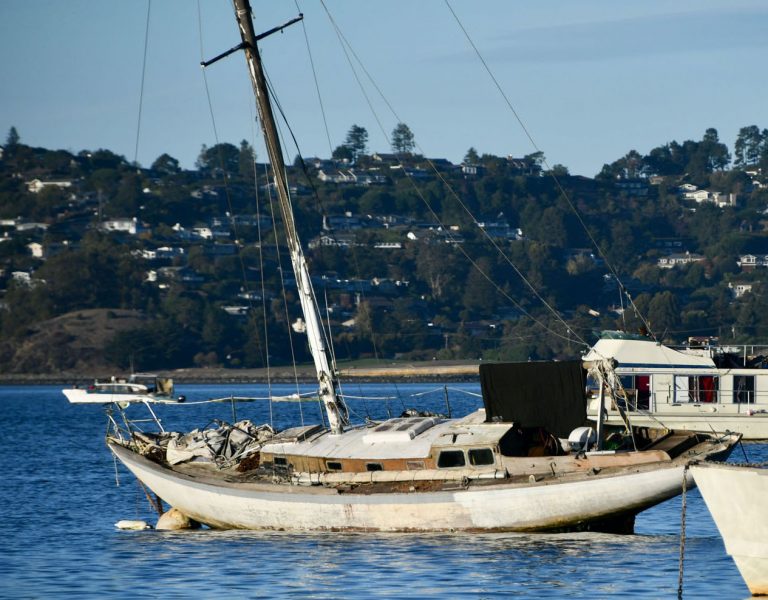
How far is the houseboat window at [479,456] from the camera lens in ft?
120

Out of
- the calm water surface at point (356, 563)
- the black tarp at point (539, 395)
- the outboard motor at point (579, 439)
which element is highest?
the black tarp at point (539, 395)

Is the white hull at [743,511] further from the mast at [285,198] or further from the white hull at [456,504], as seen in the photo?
the mast at [285,198]

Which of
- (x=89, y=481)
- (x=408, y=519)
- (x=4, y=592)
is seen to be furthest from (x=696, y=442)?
(x=89, y=481)

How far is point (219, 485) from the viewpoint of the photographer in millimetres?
39219

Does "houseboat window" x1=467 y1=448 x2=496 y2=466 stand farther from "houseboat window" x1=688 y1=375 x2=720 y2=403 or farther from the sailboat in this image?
"houseboat window" x1=688 y1=375 x2=720 y2=403

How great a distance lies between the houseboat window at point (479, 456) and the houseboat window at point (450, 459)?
20 cm

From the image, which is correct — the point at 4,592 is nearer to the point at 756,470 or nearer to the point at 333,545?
the point at 333,545

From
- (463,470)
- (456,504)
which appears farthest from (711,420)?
(456,504)

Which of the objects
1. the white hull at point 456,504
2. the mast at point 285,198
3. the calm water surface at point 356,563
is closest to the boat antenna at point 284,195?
→ the mast at point 285,198

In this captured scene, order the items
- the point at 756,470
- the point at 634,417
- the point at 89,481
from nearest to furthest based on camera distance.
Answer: the point at 756,470, the point at 89,481, the point at 634,417

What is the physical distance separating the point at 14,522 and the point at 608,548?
1810 cm

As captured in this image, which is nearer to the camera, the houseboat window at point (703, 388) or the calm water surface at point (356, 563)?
the calm water surface at point (356, 563)

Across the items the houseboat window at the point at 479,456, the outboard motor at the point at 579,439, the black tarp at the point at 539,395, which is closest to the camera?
the houseboat window at the point at 479,456

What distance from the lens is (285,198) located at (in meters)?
42.3
